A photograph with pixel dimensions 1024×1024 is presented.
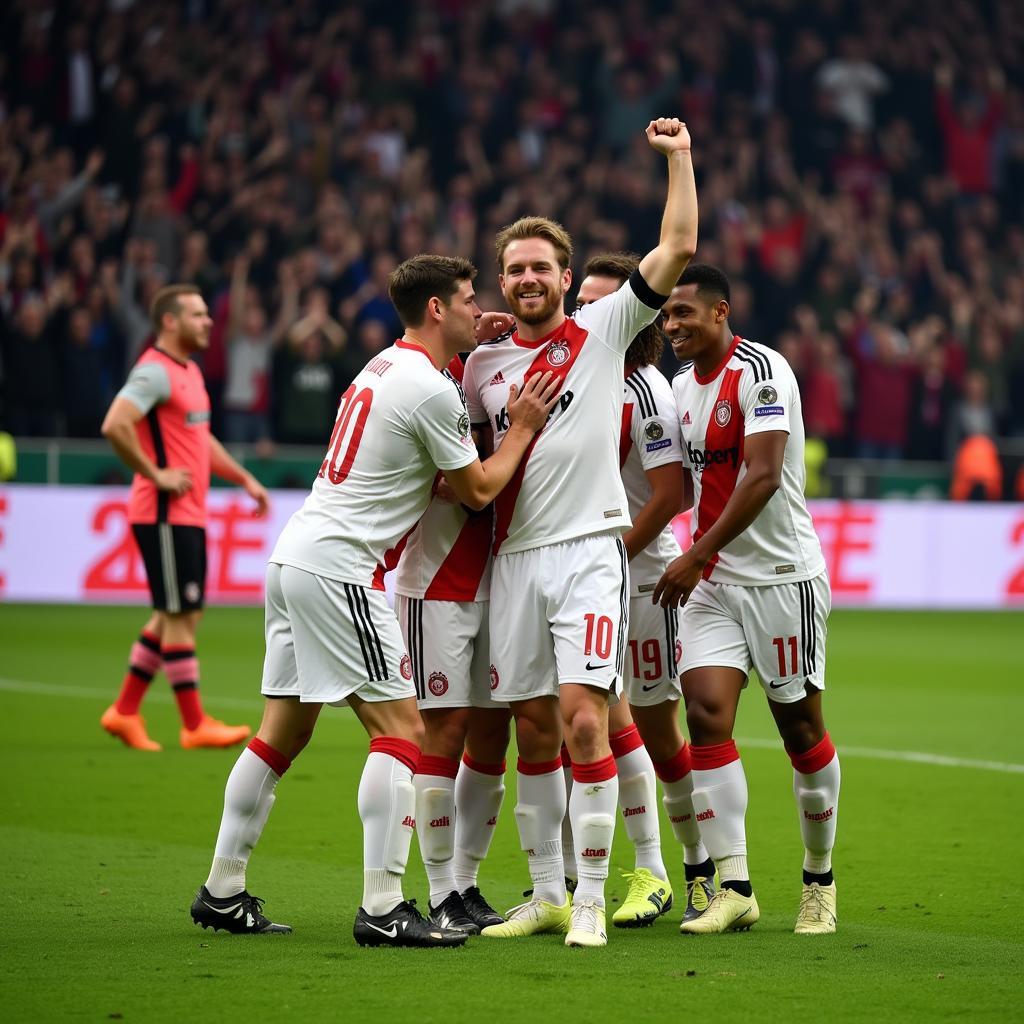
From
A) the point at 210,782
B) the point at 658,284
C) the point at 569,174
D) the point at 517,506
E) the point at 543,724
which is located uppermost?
the point at 569,174

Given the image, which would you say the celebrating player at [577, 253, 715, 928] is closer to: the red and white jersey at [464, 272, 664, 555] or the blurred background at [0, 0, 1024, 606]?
the red and white jersey at [464, 272, 664, 555]

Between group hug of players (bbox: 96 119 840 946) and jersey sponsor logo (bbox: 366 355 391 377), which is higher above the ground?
jersey sponsor logo (bbox: 366 355 391 377)

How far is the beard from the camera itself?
5.81 metres

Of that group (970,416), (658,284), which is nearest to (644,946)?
(658,284)

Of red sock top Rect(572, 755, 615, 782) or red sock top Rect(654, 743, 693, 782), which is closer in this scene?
red sock top Rect(572, 755, 615, 782)

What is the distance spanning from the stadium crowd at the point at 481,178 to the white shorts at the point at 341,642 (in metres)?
12.6

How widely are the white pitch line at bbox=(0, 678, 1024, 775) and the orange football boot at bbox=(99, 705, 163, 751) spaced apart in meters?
1.61

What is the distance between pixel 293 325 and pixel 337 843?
1193cm

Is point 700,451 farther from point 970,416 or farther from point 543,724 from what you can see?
point 970,416

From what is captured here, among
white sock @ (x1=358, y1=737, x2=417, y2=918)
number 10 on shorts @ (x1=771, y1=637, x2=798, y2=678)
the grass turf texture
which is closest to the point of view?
the grass turf texture

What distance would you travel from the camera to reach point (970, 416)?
2192 centimetres

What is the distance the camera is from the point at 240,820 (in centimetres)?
563

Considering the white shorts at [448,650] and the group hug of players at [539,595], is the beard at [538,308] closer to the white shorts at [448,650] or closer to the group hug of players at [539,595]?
the group hug of players at [539,595]

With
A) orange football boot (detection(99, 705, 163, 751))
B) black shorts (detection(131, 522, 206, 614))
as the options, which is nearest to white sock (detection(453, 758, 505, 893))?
black shorts (detection(131, 522, 206, 614))
